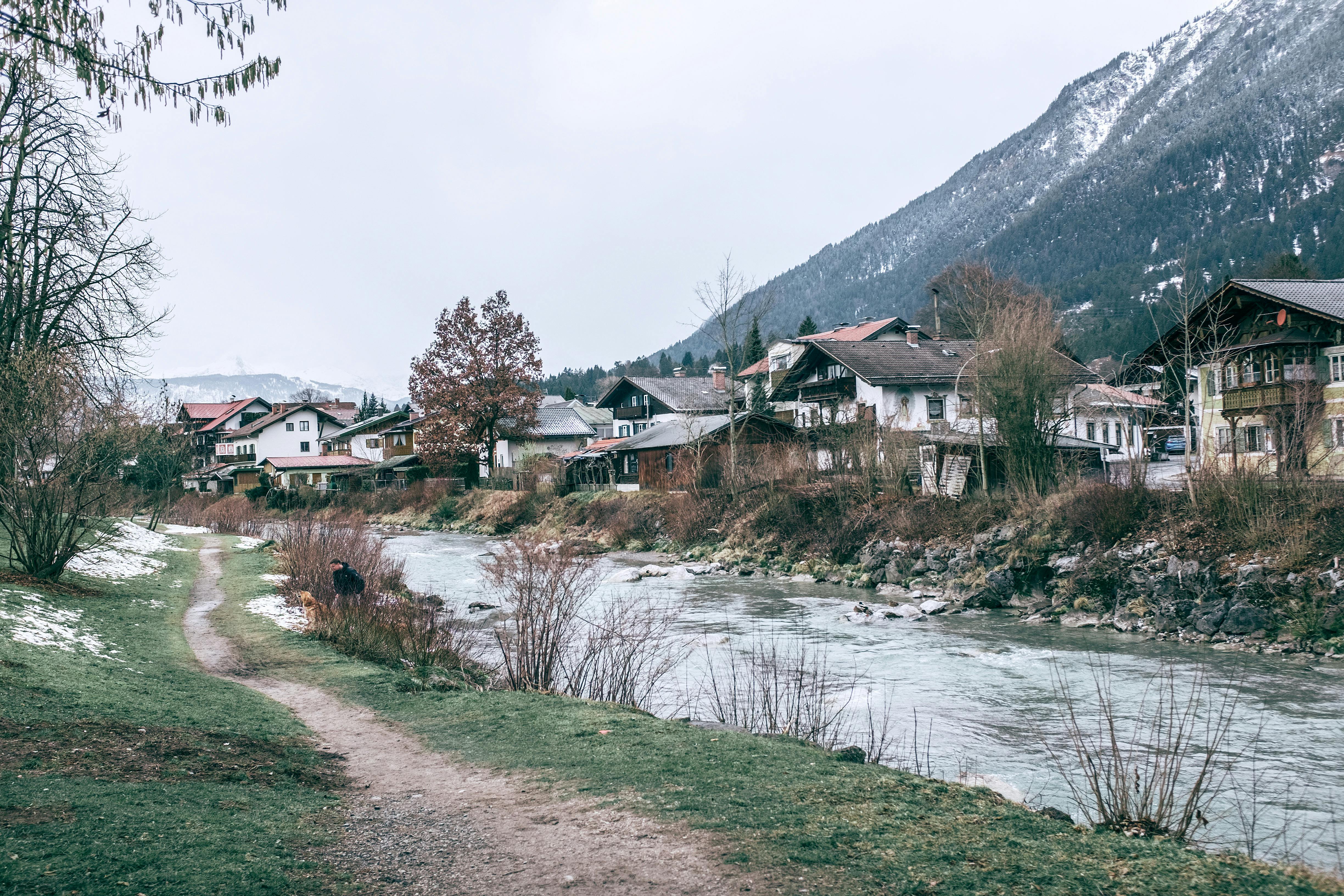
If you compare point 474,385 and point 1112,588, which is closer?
point 1112,588

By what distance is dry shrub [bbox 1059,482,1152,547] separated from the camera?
80.6 ft

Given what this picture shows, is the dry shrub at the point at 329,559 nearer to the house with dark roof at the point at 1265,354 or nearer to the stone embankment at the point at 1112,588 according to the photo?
the stone embankment at the point at 1112,588

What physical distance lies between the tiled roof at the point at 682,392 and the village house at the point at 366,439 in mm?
22688

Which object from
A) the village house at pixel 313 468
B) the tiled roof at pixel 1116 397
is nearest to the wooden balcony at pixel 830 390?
the tiled roof at pixel 1116 397

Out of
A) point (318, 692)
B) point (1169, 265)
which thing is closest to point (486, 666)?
point (318, 692)

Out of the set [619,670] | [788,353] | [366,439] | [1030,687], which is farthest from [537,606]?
[366,439]

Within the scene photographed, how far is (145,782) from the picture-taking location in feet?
22.3

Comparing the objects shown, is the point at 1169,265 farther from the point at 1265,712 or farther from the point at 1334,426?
the point at 1265,712

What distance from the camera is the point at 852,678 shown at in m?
15.6

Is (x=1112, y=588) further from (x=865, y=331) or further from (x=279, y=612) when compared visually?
(x=865, y=331)

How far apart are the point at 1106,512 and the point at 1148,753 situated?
16.4 metres

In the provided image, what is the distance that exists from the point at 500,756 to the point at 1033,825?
4.75 m

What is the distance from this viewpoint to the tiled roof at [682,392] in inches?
2894

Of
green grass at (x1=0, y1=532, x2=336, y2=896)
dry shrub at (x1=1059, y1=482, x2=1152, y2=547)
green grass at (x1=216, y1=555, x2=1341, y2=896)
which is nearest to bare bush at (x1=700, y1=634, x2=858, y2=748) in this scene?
green grass at (x1=216, y1=555, x2=1341, y2=896)
